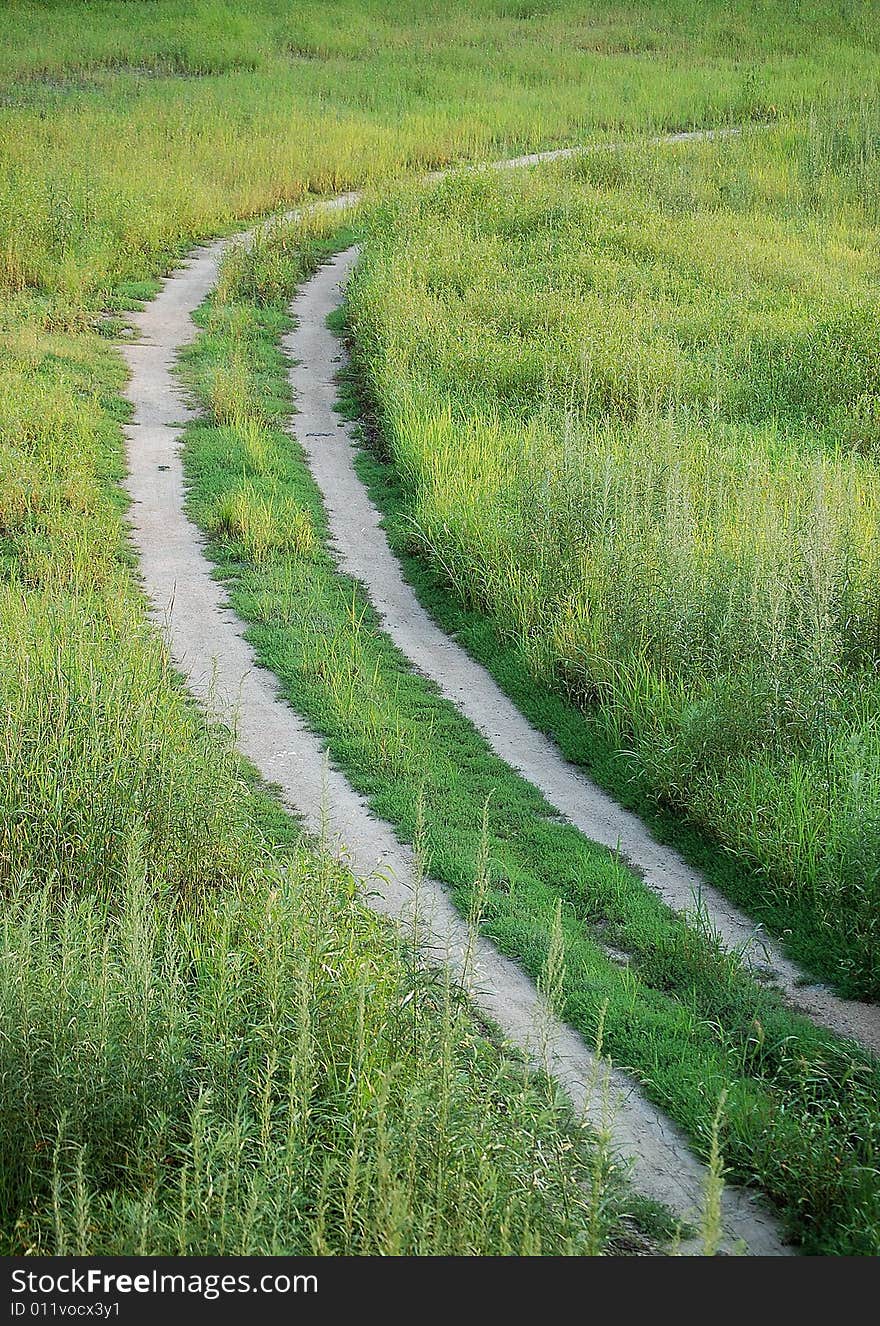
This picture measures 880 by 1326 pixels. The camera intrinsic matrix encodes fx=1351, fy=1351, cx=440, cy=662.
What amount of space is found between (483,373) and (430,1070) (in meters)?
10.1

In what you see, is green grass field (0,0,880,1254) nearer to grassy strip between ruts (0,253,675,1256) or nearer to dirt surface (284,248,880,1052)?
grassy strip between ruts (0,253,675,1256)

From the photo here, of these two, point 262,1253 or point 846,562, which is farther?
point 846,562

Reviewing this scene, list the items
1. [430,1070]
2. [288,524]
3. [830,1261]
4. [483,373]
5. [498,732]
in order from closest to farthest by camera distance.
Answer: [830,1261], [430,1070], [498,732], [288,524], [483,373]

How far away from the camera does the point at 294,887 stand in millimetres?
5043

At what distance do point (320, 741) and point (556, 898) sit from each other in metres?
1.97

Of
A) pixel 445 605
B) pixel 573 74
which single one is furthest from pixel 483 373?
pixel 573 74

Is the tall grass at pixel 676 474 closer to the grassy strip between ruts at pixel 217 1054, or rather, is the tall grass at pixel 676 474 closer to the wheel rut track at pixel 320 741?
the wheel rut track at pixel 320 741

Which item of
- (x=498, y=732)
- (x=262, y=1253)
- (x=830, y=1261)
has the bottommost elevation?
(x=498, y=732)

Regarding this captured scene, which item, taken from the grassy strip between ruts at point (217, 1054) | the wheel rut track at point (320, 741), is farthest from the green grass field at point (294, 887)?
the wheel rut track at point (320, 741)

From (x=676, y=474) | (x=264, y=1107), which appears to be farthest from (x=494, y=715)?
(x=264, y=1107)

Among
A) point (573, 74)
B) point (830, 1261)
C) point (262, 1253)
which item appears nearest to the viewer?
point (830, 1261)

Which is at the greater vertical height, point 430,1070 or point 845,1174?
point 430,1070

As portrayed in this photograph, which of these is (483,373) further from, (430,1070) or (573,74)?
(573,74)

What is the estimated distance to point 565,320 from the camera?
1474cm
